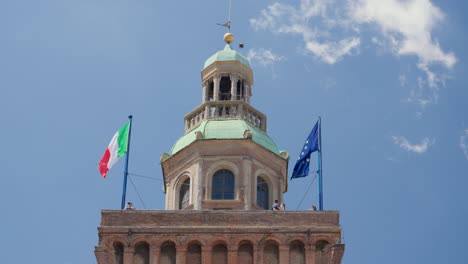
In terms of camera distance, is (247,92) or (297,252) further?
(247,92)

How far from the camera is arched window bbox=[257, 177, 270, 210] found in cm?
6725

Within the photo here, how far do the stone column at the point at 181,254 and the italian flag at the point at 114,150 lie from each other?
7.34 metres

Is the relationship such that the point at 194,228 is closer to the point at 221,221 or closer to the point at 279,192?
the point at 221,221

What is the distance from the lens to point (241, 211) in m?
62.1

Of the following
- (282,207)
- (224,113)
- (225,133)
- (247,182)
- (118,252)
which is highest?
(224,113)

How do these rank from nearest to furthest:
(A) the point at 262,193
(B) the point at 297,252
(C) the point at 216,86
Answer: (B) the point at 297,252, (A) the point at 262,193, (C) the point at 216,86

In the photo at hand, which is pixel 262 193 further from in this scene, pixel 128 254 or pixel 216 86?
pixel 128 254

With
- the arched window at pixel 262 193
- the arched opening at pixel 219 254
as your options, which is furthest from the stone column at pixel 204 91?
the arched opening at pixel 219 254

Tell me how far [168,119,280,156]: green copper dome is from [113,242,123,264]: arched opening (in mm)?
8801

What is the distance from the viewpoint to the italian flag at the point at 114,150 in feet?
218

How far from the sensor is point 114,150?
66.9m

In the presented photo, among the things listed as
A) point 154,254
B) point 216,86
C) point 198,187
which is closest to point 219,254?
point 154,254

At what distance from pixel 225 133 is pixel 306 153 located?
4645 mm

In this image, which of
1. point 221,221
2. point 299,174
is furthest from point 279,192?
point 221,221
